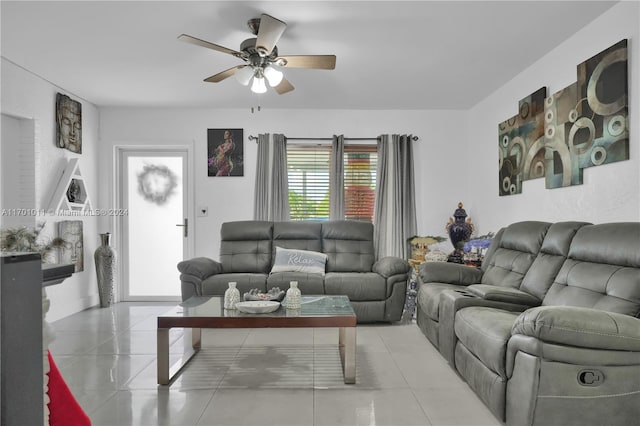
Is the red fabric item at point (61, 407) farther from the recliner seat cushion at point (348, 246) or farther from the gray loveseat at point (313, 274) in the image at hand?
the recliner seat cushion at point (348, 246)

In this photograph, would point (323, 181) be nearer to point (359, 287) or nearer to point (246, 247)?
point (246, 247)

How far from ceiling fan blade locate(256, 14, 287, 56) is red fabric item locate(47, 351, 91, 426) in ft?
7.31

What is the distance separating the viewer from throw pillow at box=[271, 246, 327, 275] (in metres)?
4.46

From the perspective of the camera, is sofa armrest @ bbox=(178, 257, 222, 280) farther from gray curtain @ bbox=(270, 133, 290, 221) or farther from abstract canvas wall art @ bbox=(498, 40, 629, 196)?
abstract canvas wall art @ bbox=(498, 40, 629, 196)

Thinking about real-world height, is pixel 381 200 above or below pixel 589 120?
below

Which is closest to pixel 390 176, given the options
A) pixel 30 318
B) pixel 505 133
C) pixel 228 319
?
pixel 505 133

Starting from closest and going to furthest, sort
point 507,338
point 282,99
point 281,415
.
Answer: point 507,338, point 281,415, point 282,99

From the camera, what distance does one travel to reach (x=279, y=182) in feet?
17.7

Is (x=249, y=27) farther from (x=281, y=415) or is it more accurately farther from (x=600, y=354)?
(x=600, y=354)

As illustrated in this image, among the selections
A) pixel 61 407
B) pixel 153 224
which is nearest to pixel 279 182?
pixel 153 224

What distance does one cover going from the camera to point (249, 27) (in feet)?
9.88

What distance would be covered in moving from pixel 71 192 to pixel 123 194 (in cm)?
93

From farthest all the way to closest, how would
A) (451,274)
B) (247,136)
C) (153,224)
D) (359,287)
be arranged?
(153,224) → (247,136) → (359,287) → (451,274)

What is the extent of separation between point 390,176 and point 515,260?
7.82 ft
